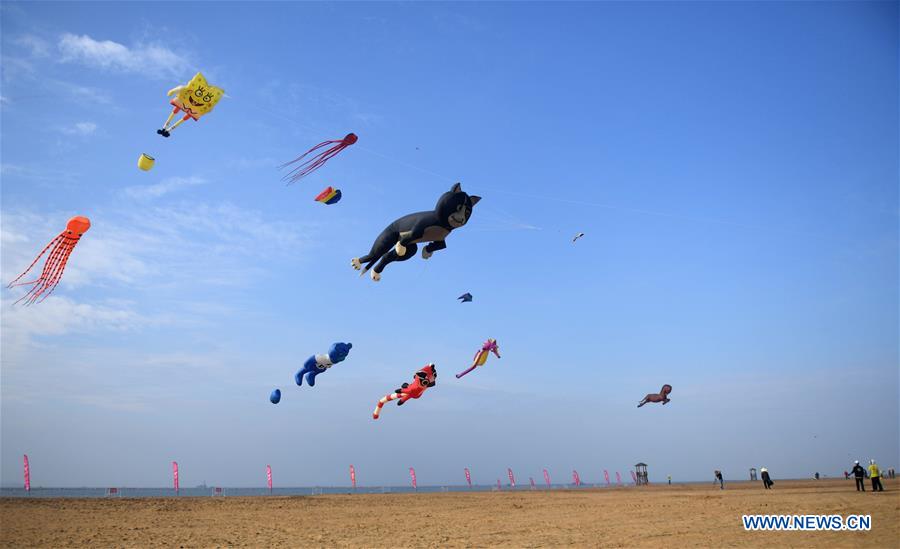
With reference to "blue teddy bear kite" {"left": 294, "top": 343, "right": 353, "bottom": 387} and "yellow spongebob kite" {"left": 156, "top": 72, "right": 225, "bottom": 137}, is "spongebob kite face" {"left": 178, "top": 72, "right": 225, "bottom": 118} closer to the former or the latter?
Answer: "yellow spongebob kite" {"left": 156, "top": 72, "right": 225, "bottom": 137}

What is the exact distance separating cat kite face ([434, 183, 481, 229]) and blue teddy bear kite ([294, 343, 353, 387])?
5610 mm

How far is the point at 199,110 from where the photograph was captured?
50.7ft

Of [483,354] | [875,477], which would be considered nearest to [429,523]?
[483,354]

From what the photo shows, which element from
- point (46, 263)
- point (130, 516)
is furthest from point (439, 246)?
point (130, 516)

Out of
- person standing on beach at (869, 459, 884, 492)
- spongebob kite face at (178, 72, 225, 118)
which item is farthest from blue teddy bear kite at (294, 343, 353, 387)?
person standing on beach at (869, 459, 884, 492)

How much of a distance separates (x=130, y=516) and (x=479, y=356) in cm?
1391

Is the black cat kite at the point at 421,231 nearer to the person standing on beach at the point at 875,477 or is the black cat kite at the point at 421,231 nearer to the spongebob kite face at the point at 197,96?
the spongebob kite face at the point at 197,96

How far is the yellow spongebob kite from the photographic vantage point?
15.1m

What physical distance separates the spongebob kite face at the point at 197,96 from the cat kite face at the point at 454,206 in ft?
23.0

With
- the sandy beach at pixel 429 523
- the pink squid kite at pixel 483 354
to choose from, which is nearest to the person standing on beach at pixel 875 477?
the sandy beach at pixel 429 523

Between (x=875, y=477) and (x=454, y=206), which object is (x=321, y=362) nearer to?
(x=454, y=206)

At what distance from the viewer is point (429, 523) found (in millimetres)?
19766

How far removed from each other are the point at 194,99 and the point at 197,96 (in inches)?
4.4

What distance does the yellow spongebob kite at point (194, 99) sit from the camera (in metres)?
15.1
